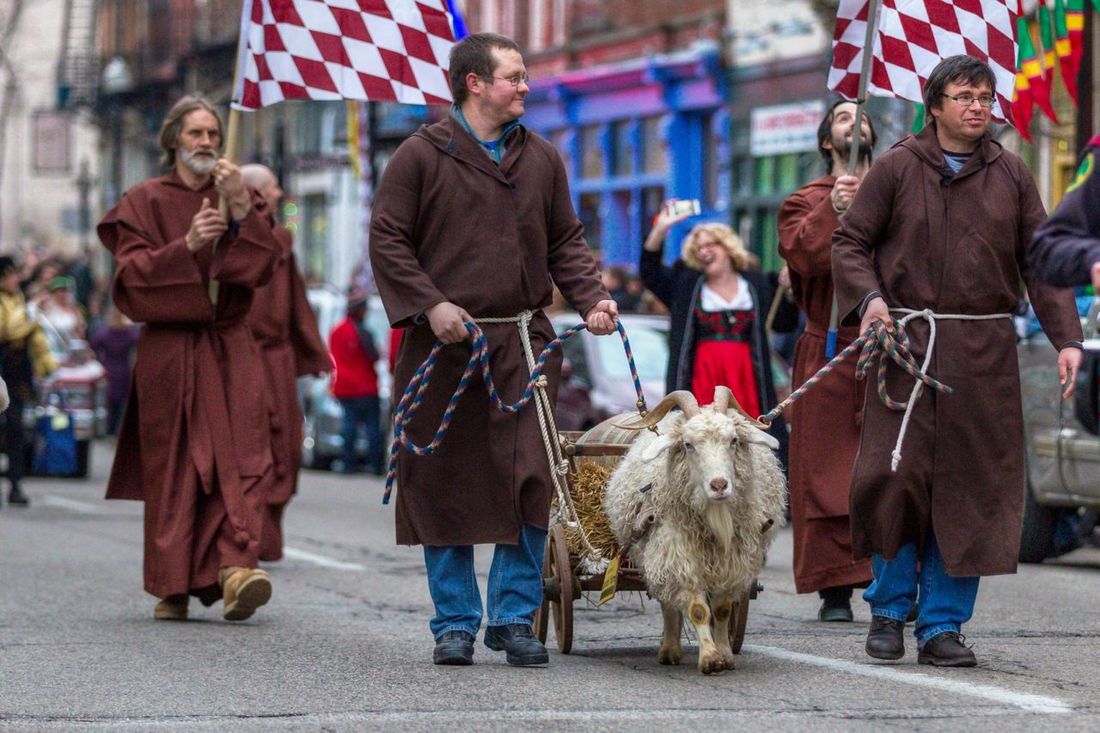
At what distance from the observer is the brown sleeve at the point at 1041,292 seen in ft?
25.1

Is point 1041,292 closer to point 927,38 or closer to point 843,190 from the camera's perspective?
point 843,190

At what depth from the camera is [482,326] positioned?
7.95 meters

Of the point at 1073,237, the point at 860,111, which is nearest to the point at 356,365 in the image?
the point at 860,111

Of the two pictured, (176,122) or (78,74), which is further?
(78,74)

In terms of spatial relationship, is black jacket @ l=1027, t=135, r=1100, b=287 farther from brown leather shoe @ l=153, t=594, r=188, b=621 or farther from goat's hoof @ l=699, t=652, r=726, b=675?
brown leather shoe @ l=153, t=594, r=188, b=621

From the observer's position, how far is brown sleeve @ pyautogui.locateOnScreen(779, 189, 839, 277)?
9.23 m

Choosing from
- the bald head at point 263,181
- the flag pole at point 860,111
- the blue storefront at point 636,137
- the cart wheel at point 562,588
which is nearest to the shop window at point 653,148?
the blue storefront at point 636,137

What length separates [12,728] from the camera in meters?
6.60

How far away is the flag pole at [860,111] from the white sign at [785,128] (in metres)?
19.9

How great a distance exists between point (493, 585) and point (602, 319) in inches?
38.2

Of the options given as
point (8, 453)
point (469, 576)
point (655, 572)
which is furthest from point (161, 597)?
point (8, 453)

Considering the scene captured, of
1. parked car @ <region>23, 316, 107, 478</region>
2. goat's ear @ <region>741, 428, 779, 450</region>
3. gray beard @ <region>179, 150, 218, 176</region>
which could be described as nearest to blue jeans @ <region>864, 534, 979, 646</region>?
goat's ear @ <region>741, 428, 779, 450</region>

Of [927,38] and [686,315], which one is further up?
[927,38]

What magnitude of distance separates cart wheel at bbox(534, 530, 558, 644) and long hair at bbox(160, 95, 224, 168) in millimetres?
2498
